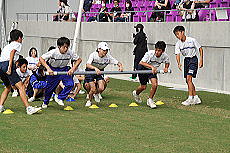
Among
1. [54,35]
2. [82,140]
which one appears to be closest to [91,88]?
[82,140]

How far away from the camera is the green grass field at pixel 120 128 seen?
29.6ft

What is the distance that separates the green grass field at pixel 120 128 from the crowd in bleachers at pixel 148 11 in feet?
15.7

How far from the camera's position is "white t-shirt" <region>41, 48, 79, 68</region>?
42.3ft

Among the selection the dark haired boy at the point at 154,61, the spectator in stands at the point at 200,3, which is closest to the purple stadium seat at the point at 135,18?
the spectator in stands at the point at 200,3

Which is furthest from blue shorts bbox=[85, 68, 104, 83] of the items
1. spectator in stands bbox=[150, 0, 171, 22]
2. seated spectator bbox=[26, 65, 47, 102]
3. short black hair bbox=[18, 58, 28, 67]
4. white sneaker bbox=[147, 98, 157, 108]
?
spectator in stands bbox=[150, 0, 171, 22]

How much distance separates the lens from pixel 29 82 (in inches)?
601

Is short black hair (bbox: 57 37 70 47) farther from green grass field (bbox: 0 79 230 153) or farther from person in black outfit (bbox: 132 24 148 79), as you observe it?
person in black outfit (bbox: 132 24 148 79)

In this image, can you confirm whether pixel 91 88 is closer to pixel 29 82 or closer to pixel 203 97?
pixel 29 82

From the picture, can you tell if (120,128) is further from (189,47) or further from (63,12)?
(63,12)

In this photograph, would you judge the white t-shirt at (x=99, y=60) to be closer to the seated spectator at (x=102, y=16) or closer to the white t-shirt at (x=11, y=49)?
the white t-shirt at (x=11, y=49)

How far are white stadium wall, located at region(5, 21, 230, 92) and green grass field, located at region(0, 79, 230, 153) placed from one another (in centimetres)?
297

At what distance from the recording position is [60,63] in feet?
43.0

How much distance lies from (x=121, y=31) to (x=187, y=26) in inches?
184

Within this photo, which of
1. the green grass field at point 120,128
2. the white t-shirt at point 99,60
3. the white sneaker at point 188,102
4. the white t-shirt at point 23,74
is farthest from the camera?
the white t-shirt at point 23,74
